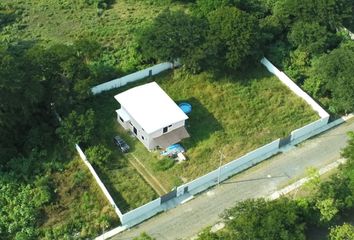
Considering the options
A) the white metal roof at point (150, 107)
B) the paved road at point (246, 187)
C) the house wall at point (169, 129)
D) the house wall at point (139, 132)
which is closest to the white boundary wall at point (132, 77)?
the white metal roof at point (150, 107)

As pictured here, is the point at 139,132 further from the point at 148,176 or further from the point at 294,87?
the point at 294,87

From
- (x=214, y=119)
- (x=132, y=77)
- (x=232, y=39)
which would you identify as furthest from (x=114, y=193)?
(x=232, y=39)

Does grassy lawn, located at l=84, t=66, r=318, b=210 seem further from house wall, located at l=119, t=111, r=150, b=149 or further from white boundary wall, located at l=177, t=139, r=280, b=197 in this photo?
white boundary wall, located at l=177, t=139, r=280, b=197

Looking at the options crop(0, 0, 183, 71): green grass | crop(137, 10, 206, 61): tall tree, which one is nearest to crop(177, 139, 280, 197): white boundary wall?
crop(137, 10, 206, 61): tall tree

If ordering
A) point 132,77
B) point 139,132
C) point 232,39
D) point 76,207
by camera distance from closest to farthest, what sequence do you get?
point 76,207 < point 139,132 < point 232,39 < point 132,77

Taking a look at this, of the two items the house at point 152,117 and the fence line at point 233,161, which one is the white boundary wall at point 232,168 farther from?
the house at point 152,117
